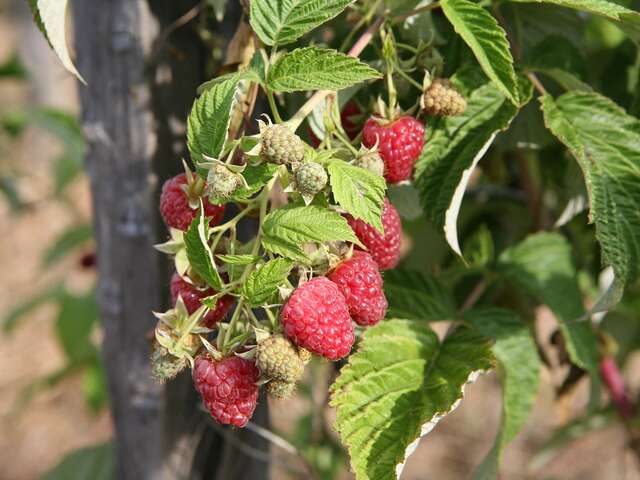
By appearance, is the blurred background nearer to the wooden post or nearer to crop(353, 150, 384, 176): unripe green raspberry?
the wooden post

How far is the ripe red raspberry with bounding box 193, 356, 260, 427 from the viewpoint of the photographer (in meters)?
0.72

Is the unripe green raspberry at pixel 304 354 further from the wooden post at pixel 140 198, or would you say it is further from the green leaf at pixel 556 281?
the green leaf at pixel 556 281

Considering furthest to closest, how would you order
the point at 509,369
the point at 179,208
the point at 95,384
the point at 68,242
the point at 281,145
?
the point at 95,384 < the point at 68,242 < the point at 509,369 < the point at 179,208 < the point at 281,145

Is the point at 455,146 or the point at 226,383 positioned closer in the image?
the point at 226,383

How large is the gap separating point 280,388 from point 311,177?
190 millimetres

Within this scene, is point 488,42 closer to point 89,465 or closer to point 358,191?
point 358,191

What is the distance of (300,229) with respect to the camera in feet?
2.26

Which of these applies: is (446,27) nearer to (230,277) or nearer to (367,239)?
(367,239)

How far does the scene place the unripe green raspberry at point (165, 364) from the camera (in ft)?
2.40

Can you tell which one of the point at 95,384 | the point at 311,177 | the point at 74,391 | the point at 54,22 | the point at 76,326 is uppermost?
the point at 54,22

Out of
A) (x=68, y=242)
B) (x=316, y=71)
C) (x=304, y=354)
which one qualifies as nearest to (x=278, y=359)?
(x=304, y=354)

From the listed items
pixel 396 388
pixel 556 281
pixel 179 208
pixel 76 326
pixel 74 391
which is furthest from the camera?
pixel 74 391

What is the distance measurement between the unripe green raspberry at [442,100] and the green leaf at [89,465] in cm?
112

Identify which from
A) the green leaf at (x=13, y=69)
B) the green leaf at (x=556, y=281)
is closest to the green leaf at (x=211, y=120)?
the green leaf at (x=556, y=281)
